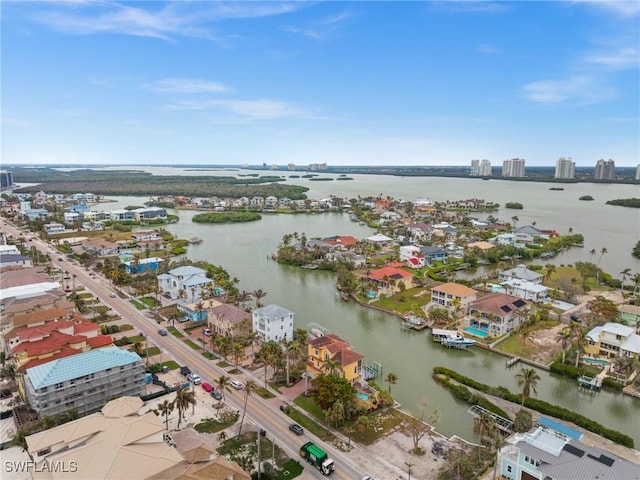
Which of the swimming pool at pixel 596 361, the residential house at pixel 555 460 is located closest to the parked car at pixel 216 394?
the residential house at pixel 555 460

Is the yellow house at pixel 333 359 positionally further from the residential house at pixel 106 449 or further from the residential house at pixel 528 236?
the residential house at pixel 528 236

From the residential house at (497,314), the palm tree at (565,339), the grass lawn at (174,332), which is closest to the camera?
the palm tree at (565,339)

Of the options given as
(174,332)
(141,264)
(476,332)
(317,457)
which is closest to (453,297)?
(476,332)

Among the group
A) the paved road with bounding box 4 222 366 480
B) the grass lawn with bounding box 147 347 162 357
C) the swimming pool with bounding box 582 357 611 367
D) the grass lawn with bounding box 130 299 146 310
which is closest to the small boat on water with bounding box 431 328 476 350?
the swimming pool with bounding box 582 357 611 367

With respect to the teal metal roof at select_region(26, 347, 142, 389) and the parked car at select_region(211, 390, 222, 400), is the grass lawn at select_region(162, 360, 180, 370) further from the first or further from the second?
the parked car at select_region(211, 390, 222, 400)

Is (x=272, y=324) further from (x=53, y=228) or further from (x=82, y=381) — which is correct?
(x=53, y=228)

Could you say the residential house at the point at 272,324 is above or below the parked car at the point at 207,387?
above
